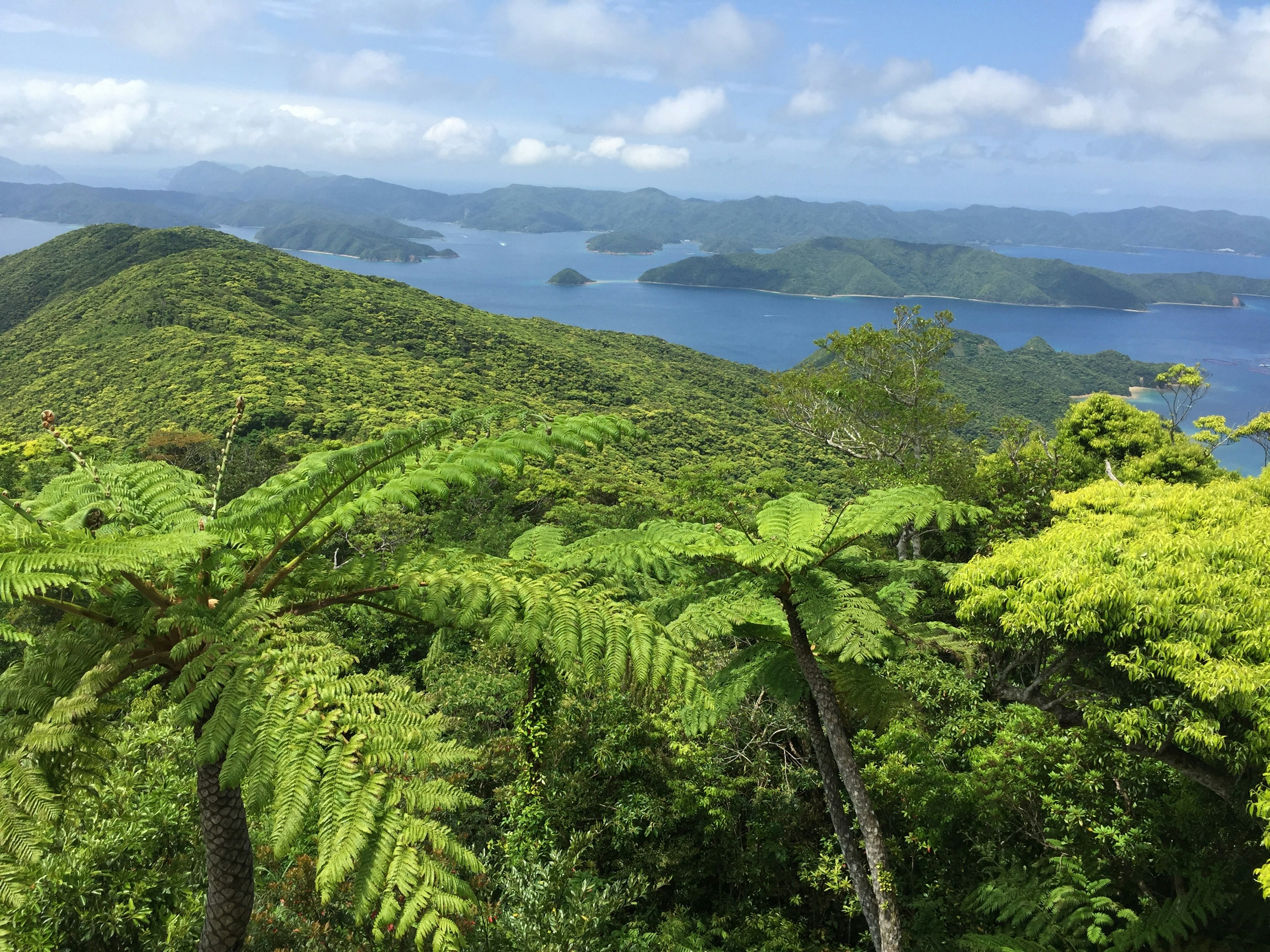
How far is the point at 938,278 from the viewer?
5930 inches

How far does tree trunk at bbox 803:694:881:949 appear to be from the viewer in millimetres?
4746

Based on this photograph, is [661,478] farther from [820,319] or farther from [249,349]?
[820,319]

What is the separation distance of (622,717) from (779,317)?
123017mm

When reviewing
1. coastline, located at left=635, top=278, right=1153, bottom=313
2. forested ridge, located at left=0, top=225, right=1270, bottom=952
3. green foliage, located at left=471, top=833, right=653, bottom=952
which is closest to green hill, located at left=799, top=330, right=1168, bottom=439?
coastline, located at left=635, top=278, right=1153, bottom=313

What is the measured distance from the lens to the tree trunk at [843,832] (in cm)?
475

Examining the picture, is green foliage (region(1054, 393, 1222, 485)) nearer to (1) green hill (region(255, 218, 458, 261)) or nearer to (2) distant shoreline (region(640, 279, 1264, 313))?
(2) distant shoreline (region(640, 279, 1264, 313))

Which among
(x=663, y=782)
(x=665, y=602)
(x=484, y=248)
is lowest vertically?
(x=663, y=782)

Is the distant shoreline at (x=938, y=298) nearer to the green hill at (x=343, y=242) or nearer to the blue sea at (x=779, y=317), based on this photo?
the blue sea at (x=779, y=317)

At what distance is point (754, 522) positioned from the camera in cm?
480

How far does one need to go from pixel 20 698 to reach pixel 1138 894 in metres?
7.86

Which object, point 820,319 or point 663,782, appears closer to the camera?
point 663,782

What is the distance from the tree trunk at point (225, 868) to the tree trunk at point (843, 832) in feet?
11.7

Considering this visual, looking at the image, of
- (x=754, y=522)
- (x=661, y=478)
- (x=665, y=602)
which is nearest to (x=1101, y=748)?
(x=754, y=522)

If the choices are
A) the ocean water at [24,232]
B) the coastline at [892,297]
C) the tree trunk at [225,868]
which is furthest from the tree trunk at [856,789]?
the coastline at [892,297]
